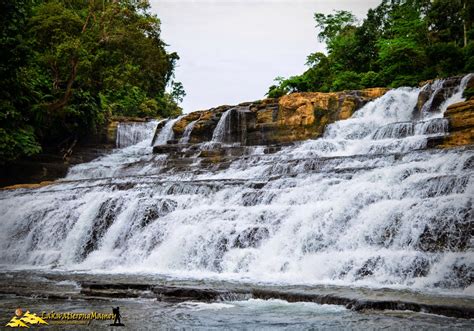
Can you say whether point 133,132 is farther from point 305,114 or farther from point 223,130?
point 305,114

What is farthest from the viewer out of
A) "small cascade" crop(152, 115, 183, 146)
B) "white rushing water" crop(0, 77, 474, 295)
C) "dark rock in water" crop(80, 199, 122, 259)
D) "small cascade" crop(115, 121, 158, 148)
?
"small cascade" crop(115, 121, 158, 148)

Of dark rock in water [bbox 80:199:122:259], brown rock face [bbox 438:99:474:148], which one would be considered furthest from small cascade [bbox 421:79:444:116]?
dark rock in water [bbox 80:199:122:259]

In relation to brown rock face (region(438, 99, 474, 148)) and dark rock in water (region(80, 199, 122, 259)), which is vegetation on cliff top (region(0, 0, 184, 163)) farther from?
brown rock face (region(438, 99, 474, 148))

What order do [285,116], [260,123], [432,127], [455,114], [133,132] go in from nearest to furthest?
1. [455,114]
2. [432,127]
3. [285,116]
4. [260,123]
5. [133,132]

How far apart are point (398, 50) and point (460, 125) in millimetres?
13946

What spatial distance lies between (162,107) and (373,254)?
3686 centimetres

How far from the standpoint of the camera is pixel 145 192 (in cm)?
1302

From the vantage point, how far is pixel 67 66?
68.2 ft

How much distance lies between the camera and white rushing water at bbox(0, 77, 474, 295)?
7852 mm

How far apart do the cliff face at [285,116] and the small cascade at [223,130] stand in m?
0.07

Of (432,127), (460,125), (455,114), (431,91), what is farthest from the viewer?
(431,91)

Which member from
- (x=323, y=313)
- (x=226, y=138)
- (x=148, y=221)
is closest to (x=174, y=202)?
(x=148, y=221)

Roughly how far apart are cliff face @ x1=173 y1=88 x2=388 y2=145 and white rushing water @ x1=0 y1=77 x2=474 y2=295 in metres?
7.48

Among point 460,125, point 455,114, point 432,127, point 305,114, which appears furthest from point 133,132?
point 460,125
